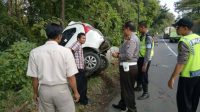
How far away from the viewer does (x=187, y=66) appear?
555 centimetres

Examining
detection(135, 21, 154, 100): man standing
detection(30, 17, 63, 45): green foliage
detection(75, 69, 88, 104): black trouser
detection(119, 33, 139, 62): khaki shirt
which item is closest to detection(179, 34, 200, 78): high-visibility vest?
detection(119, 33, 139, 62): khaki shirt

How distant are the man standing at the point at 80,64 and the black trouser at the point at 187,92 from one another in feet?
9.22

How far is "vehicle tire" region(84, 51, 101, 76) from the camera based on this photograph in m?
10.1

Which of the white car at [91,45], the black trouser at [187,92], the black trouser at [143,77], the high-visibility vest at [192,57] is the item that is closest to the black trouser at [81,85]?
the black trouser at [143,77]

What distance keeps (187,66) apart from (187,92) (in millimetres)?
442

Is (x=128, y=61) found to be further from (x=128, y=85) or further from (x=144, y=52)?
(x=144, y=52)

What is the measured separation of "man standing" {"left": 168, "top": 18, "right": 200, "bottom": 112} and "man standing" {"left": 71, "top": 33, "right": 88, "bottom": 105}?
278 centimetres

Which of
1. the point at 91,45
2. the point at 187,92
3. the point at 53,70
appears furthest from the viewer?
the point at 91,45

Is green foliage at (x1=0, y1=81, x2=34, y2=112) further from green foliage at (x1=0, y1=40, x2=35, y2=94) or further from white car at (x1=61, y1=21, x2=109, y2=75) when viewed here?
white car at (x1=61, y1=21, x2=109, y2=75)

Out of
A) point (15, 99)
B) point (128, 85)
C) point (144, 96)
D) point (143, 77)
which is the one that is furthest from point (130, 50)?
point (15, 99)

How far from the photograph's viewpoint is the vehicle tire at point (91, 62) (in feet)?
33.2

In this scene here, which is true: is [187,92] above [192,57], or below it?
below

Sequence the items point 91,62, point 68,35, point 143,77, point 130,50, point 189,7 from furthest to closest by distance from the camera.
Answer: point 189,7, point 68,35, point 91,62, point 143,77, point 130,50

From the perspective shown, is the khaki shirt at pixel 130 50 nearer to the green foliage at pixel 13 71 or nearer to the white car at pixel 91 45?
the green foliage at pixel 13 71
